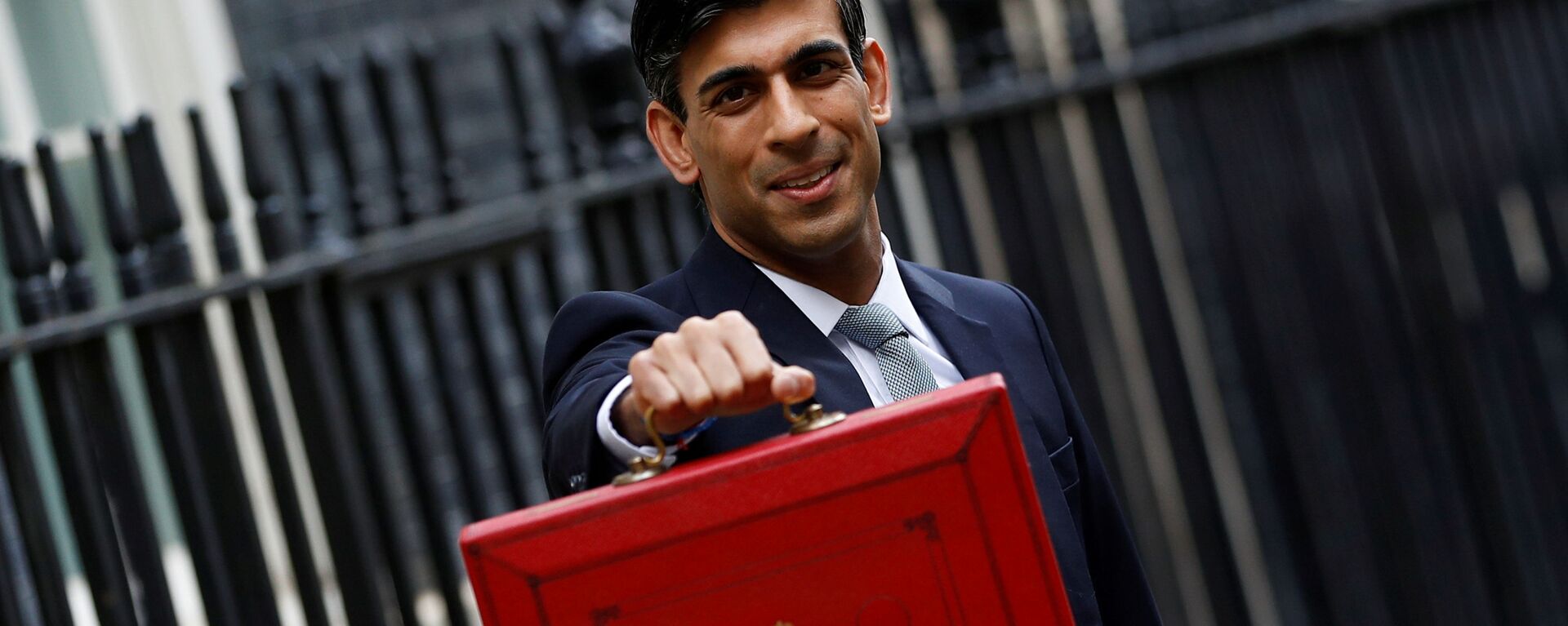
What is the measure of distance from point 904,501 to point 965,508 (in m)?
0.06

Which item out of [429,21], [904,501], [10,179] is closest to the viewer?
[904,501]

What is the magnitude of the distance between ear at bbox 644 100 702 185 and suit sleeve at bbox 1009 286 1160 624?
497mm

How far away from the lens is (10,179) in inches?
134

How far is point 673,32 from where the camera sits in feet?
5.65

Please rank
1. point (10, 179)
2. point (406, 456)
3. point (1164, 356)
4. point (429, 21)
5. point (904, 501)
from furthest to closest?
point (429, 21) < point (1164, 356) < point (406, 456) < point (10, 179) < point (904, 501)

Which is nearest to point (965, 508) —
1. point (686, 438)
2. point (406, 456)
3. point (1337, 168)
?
point (686, 438)

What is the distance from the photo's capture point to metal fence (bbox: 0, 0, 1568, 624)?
3.44 meters

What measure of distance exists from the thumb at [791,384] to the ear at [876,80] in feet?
1.70

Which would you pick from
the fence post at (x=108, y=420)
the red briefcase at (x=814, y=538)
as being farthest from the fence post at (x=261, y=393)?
the red briefcase at (x=814, y=538)

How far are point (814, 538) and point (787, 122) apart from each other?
447 millimetres

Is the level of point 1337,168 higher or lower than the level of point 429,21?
lower

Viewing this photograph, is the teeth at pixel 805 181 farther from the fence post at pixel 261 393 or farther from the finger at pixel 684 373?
the fence post at pixel 261 393

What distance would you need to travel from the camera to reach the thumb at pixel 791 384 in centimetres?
146

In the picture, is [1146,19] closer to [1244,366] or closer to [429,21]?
[1244,366]
